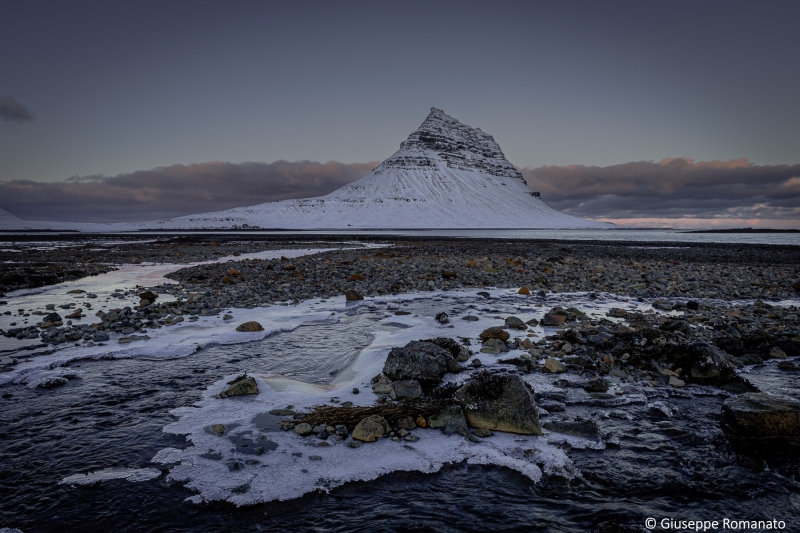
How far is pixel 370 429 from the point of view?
17.1 feet

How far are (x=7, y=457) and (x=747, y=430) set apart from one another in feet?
28.6

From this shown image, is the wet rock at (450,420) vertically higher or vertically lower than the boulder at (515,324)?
lower

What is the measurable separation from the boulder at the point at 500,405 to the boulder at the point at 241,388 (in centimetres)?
336

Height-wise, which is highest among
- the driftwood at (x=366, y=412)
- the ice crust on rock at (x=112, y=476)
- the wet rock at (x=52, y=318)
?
the wet rock at (x=52, y=318)

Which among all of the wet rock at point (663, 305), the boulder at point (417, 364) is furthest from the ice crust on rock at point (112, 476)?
the wet rock at point (663, 305)

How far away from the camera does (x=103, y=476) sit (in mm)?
4398

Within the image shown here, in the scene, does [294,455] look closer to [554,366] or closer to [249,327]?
[554,366]

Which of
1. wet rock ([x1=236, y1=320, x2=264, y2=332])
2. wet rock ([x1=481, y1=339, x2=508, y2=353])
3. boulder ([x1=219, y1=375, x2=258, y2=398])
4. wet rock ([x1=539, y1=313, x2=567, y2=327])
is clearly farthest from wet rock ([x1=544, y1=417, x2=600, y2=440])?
wet rock ([x1=236, y1=320, x2=264, y2=332])

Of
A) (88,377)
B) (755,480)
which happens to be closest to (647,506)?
(755,480)

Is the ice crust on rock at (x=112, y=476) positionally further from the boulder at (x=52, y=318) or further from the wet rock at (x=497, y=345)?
the boulder at (x=52, y=318)

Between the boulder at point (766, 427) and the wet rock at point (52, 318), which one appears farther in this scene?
the wet rock at point (52, 318)

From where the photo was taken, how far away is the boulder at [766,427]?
4.78 m

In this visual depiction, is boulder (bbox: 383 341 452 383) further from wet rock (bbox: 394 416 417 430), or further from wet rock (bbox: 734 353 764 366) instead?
wet rock (bbox: 734 353 764 366)

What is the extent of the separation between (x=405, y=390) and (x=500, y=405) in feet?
5.25
